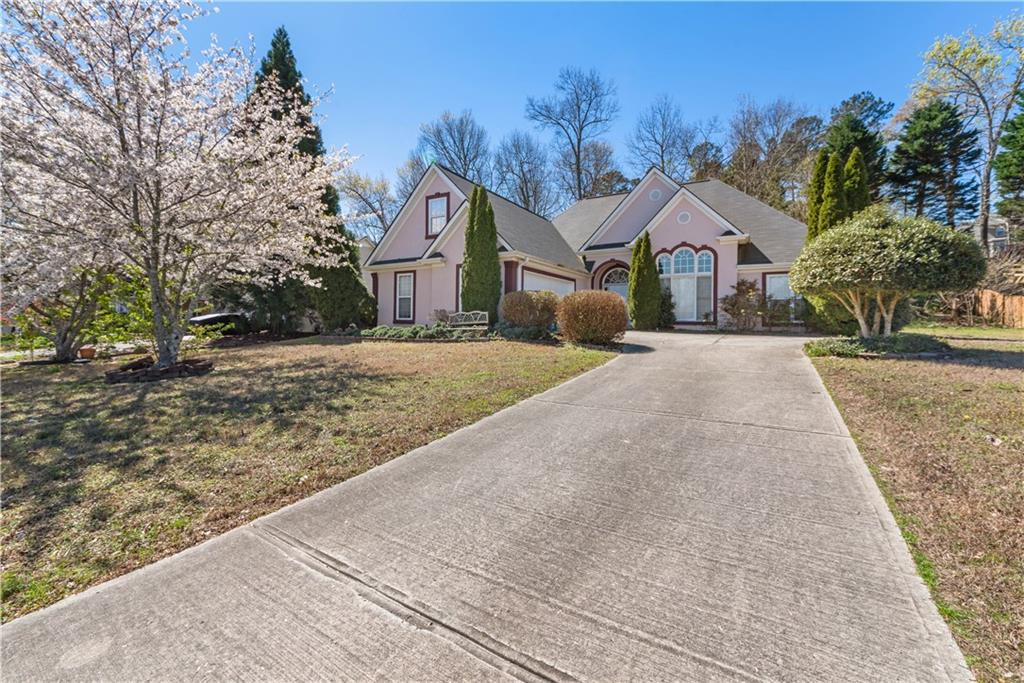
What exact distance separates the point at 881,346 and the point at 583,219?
Result: 15238 mm

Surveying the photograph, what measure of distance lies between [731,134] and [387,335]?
91.4 feet

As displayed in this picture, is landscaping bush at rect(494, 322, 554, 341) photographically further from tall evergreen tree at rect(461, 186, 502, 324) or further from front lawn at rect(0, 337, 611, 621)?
front lawn at rect(0, 337, 611, 621)

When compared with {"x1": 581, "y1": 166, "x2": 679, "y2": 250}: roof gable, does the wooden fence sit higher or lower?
lower

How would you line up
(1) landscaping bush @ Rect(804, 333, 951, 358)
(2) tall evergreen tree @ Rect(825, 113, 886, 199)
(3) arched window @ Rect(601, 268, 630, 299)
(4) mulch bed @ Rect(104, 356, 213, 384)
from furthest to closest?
(2) tall evergreen tree @ Rect(825, 113, 886, 199) < (3) arched window @ Rect(601, 268, 630, 299) < (1) landscaping bush @ Rect(804, 333, 951, 358) < (4) mulch bed @ Rect(104, 356, 213, 384)

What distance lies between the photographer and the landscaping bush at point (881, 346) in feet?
27.2

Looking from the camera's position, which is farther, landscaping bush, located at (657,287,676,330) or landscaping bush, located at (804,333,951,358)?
landscaping bush, located at (657,287,676,330)

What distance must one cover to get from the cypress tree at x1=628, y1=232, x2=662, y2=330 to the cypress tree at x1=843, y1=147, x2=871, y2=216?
583 cm

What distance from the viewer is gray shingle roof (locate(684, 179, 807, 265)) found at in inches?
625

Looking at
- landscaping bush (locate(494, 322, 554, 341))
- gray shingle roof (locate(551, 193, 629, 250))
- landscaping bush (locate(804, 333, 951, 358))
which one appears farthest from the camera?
gray shingle roof (locate(551, 193, 629, 250))

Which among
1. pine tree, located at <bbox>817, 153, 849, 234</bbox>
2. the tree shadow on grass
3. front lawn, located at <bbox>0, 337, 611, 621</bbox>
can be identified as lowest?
front lawn, located at <bbox>0, 337, 611, 621</bbox>

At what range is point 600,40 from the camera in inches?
424

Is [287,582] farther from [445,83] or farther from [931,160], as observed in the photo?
[931,160]

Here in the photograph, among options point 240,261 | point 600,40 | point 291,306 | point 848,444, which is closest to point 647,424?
point 848,444

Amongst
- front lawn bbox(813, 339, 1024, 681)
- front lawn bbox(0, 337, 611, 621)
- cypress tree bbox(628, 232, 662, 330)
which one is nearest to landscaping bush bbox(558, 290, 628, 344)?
front lawn bbox(0, 337, 611, 621)
